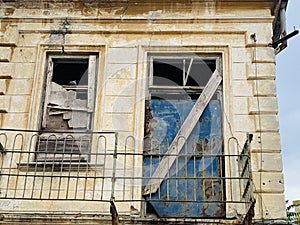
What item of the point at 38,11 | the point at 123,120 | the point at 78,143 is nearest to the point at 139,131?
the point at 123,120

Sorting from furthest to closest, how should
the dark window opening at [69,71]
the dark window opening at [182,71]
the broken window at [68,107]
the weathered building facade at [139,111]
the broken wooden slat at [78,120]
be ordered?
the dark window opening at [69,71] < the dark window opening at [182,71] < the broken wooden slat at [78,120] < the broken window at [68,107] < the weathered building facade at [139,111]

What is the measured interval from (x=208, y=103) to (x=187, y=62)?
79cm

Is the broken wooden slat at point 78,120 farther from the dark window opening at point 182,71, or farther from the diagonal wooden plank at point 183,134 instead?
the diagonal wooden plank at point 183,134

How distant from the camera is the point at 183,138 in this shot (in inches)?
267

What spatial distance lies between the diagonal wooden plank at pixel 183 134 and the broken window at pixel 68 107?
1027 millimetres

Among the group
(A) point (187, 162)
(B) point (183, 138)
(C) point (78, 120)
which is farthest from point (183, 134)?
(C) point (78, 120)

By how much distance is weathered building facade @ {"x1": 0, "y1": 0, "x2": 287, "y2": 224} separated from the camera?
6426 millimetres

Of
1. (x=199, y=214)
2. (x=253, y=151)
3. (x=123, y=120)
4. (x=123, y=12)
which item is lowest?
(x=199, y=214)

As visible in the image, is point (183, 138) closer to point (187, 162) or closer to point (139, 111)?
point (187, 162)

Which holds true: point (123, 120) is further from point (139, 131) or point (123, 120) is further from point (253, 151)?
point (253, 151)

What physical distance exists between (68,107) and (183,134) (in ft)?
5.78

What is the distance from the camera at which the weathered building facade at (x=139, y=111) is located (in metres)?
6.43

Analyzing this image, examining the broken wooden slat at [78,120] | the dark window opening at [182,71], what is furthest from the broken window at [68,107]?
the dark window opening at [182,71]

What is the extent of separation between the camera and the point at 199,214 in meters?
6.46
